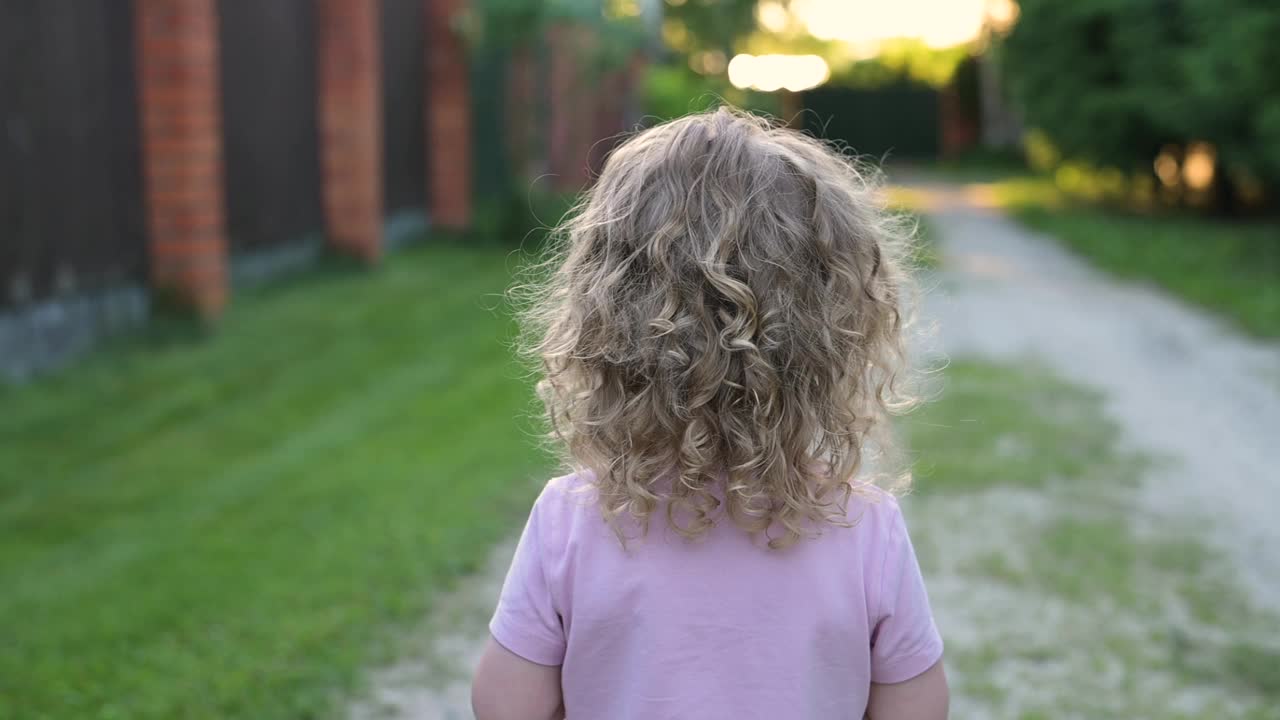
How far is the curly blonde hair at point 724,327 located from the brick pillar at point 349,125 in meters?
9.59

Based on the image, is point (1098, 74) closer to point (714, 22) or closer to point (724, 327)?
point (714, 22)

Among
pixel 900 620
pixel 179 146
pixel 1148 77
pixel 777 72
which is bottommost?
pixel 777 72

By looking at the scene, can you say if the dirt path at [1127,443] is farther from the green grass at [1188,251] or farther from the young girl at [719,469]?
the young girl at [719,469]

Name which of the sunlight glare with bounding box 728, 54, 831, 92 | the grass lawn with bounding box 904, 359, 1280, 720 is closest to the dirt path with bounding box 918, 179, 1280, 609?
the grass lawn with bounding box 904, 359, 1280, 720

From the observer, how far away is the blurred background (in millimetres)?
3387

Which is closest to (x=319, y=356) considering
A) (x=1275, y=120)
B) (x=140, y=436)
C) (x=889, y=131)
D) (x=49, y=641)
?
(x=140, y=436)

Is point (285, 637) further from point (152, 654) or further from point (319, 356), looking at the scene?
point (319, 356)

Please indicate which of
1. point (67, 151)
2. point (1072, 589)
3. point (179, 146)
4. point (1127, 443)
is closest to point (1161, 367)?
point (1127, 443)

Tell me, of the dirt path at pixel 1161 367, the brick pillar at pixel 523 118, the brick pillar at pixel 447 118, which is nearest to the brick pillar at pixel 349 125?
the brick pillar at pixel 447 118

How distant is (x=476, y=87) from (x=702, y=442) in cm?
1350

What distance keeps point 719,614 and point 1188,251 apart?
12.2 m

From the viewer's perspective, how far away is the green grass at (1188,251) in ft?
31.4

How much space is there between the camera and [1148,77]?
14.6m

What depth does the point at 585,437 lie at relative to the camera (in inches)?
59.1
